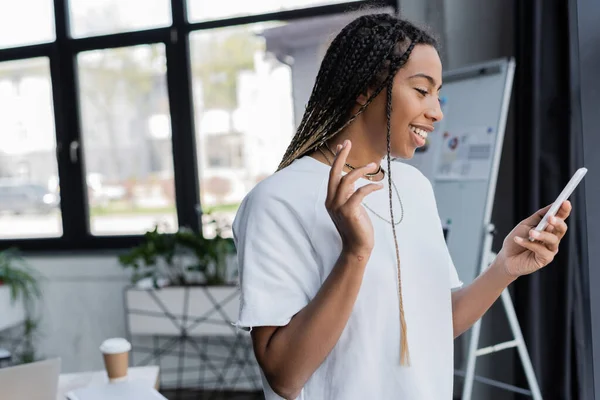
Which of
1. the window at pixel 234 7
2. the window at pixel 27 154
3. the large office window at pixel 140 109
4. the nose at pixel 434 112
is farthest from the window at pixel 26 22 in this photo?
the nose at pixel 434 112

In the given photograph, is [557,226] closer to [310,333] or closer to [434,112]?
[434,112]

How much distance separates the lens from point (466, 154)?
246 cm

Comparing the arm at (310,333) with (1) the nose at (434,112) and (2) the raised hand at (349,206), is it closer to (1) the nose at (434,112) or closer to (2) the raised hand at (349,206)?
(2) the raised hand at (349,206)

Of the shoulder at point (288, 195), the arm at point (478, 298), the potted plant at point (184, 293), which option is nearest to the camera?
the shoulder at point (288, 195)

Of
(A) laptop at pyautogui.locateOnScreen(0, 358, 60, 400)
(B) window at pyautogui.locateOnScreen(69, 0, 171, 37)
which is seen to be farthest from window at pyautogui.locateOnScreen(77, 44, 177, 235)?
(A) laptop at pyautogui.locateOnScreen(0, 358, 60, 400)

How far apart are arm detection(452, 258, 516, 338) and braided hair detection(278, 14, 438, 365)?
0.23 metres

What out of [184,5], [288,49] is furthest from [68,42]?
[288,49]

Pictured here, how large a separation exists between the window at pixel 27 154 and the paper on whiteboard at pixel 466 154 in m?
2.62

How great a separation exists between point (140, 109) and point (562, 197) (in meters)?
3.33

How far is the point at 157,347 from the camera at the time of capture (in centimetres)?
376

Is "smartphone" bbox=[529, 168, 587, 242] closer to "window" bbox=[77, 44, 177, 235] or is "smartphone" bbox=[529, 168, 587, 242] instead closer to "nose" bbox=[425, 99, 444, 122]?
"nose" bbox=[425, 99, 444, 122]

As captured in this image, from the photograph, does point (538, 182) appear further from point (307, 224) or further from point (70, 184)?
point (70, 184)

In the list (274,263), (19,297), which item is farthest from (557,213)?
(19,297)

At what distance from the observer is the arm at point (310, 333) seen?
2.49ft
